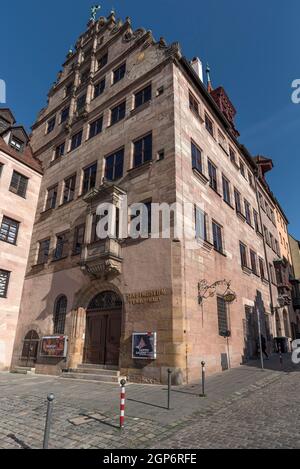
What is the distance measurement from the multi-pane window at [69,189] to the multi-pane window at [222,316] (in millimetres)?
11542

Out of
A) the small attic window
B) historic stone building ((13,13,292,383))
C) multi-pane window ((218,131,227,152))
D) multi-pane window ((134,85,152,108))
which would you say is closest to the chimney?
historic stone building ((13,13,292,383))

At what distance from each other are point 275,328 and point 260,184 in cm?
1443

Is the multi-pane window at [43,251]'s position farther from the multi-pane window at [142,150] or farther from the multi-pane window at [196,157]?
the multi-pane window at [196,157]

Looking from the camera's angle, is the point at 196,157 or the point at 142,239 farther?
the point at 196,157

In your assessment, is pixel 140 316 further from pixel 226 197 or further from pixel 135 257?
pixel 226 197

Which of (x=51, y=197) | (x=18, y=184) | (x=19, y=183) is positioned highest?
(x=19, y=183)

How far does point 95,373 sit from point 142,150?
11764 millimetres

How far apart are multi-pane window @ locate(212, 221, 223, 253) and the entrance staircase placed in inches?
341

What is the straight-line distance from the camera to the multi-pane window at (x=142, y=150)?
1681 centimetres

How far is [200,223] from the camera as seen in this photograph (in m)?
16.3

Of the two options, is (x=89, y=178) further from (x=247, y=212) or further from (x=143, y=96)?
(x=247, y=212)

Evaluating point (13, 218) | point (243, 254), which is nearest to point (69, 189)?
point (13, 218)

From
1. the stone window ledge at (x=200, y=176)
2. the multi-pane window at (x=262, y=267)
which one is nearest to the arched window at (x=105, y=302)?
the stone window ledge at (x=200, y=176)

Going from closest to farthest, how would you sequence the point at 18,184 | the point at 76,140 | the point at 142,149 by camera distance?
the point at 142,149, the point at 18,184, the point at 76,140
